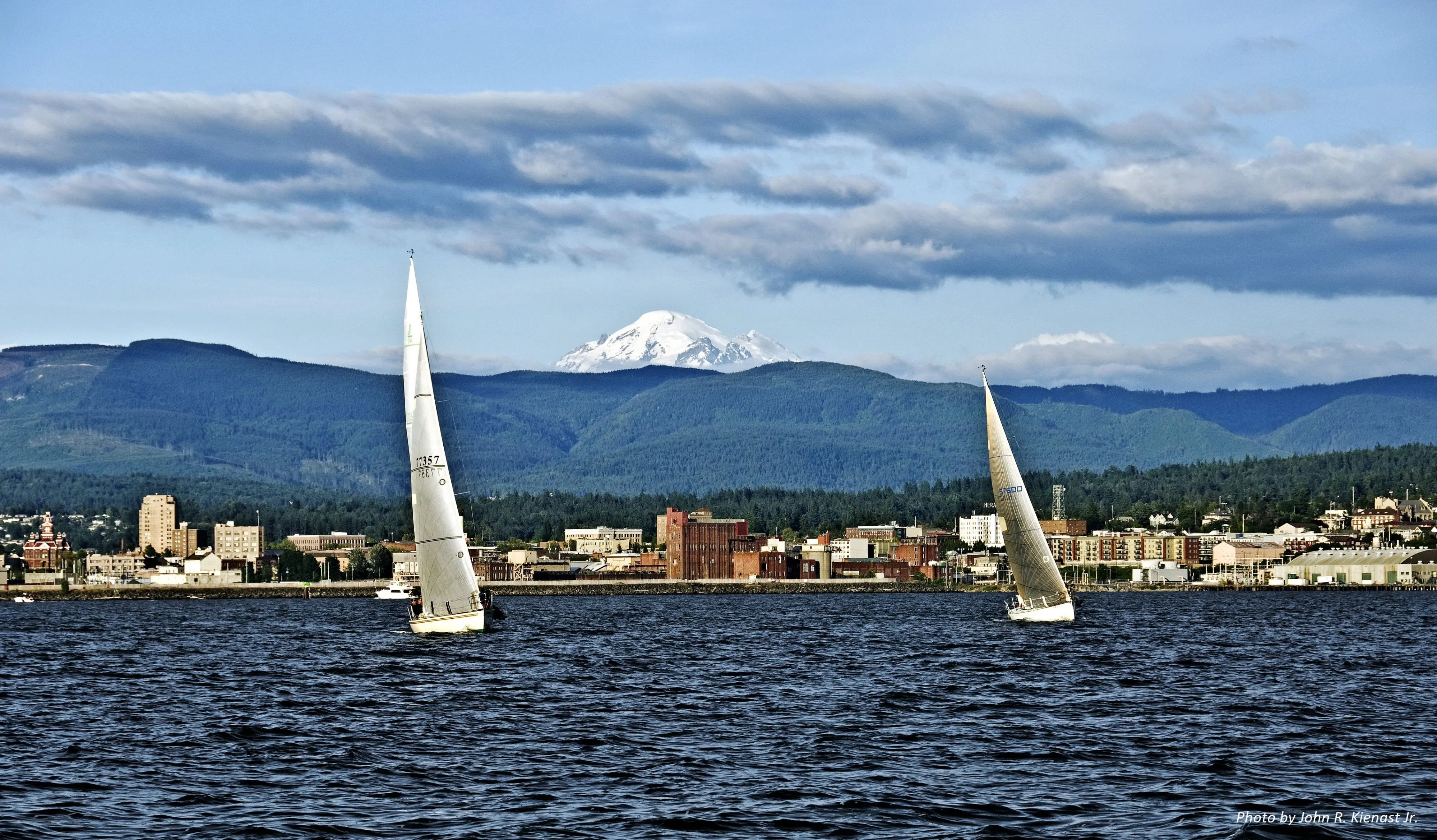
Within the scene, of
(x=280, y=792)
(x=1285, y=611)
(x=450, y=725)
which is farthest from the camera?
(x=1285, y=611)

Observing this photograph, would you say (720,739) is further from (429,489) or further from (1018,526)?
(1018,526)

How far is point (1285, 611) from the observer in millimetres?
146875

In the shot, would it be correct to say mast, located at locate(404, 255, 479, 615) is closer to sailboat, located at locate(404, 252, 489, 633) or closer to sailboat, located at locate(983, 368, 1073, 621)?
sailboat, located at locate(404, 252, 489, 633)

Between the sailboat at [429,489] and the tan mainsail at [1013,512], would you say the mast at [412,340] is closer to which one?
the sailboat at [429,489]

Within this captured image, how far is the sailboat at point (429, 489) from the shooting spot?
80125mm

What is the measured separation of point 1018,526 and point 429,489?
29921mm

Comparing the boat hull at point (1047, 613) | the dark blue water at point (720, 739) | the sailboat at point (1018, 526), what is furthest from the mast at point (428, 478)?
the boat hull at point (1047, 613)

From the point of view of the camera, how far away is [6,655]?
87812 mm

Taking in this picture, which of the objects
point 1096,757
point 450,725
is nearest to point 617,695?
point 450,725

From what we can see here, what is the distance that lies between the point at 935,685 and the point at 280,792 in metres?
29.0

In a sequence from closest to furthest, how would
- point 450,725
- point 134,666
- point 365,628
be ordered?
point 450,725
point 134,666
point 365,628

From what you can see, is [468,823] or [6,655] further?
[6,655]

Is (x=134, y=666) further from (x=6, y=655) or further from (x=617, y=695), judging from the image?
(x=617, y=695)

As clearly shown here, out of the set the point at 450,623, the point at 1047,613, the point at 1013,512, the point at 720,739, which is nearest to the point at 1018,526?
the point at 1013,512
